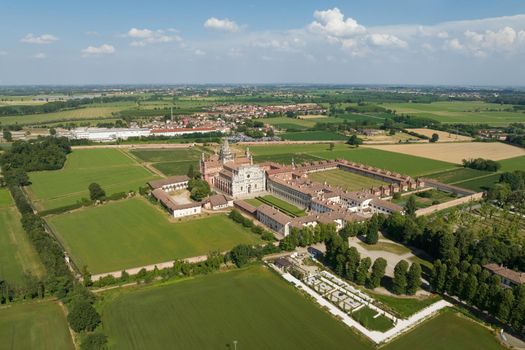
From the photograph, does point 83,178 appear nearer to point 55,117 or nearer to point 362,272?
point 362,272

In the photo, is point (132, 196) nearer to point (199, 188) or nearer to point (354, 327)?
point (199, 188)

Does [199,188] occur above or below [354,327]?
above

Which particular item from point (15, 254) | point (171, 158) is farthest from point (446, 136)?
point (15, 254)

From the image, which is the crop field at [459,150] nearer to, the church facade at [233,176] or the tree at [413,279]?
the church facade at [233,176]

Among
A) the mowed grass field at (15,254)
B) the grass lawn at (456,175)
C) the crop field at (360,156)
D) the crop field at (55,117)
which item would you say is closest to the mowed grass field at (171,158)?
the crop field at (360,156)

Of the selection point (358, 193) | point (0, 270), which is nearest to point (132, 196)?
point (0, 270)

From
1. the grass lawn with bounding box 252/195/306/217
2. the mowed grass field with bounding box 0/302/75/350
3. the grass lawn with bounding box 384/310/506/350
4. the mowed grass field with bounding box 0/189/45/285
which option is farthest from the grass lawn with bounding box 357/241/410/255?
the mowed grass field with bounding box 0/189/45/285

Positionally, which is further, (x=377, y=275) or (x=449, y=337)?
(x=377, y=275)
